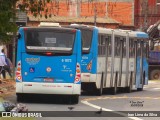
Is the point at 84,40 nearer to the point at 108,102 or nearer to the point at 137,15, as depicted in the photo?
the point at 108,102

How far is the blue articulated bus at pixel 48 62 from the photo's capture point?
21453mm

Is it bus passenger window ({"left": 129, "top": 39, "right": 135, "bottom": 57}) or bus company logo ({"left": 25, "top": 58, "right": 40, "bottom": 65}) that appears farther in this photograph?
bus passenger window ({"left": 129, "top": 39, "right": 135, "bottom": 57})

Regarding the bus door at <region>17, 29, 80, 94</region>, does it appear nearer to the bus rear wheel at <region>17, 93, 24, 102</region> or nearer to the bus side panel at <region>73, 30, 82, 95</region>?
the bus side panel at <region>73, 30, 82, 95</region>

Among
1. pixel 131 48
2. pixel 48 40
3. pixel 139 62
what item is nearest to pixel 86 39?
pixel 131 48

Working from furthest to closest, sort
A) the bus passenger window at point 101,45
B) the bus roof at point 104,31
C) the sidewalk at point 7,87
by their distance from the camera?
the sidewalk at point 7,87 < the bus roof at point 104,31 < the bus passenger window at point 101,45

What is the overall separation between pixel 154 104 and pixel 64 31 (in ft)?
14.5

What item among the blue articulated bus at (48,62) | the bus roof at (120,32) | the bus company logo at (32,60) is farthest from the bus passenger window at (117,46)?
the bus company logo at (32,60)

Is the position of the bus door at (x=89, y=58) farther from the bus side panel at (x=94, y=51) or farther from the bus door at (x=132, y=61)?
the bus door at (x=132, y=61)

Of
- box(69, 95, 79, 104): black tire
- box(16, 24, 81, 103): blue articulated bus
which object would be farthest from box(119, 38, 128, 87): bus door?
box(16, 24, 81, 103): blue articulated bus

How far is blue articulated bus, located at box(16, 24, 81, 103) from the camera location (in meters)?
21.5

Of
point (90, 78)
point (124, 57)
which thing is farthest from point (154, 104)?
point (124, 57)

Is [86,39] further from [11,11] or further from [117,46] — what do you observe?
[11,11]

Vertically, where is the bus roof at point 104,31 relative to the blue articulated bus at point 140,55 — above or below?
above

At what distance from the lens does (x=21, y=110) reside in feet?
52.7
